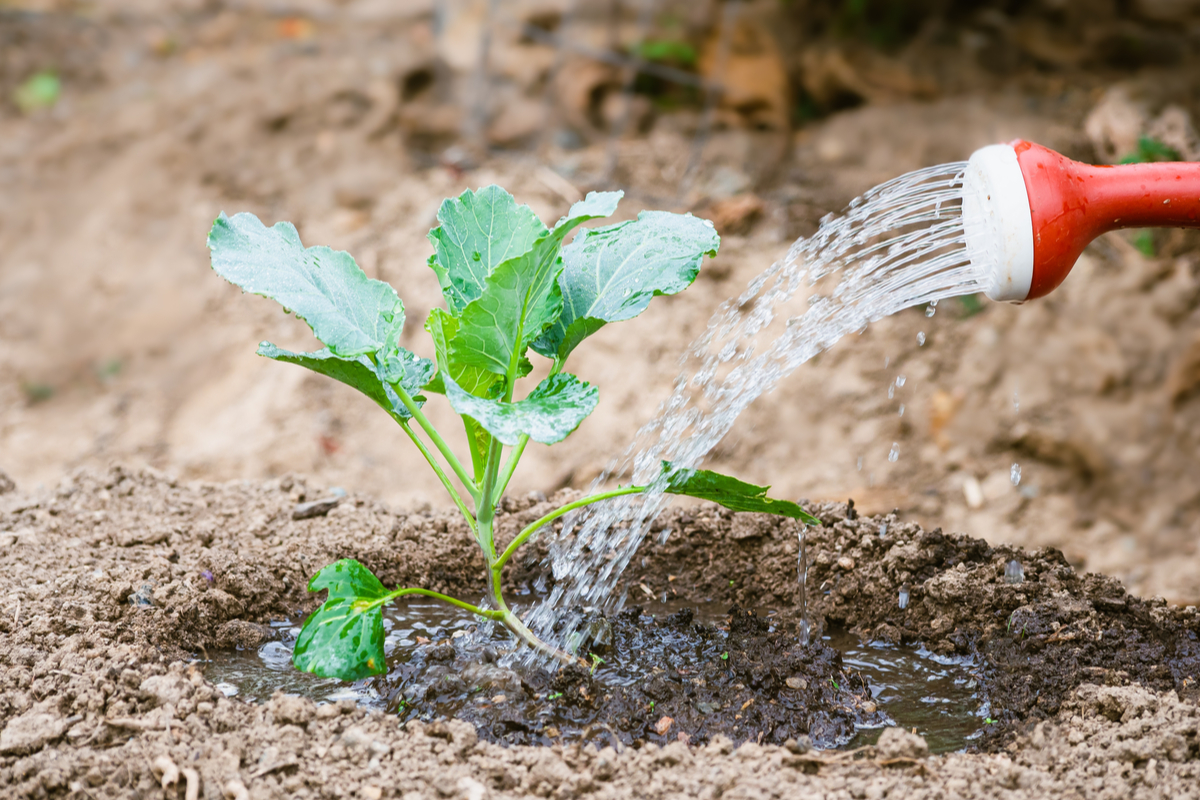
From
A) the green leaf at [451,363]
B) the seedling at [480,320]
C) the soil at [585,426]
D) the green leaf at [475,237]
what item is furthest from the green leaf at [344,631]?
the green leaf at [475,237]

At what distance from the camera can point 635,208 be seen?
434 cm

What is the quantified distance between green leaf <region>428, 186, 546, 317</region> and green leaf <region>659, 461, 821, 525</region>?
17.5 inches

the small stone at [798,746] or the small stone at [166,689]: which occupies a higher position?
the small stone at [166,689]

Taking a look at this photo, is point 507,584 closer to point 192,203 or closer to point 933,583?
point 933,583

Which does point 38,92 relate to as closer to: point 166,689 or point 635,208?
point 635,208

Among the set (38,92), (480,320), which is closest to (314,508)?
(480,320)

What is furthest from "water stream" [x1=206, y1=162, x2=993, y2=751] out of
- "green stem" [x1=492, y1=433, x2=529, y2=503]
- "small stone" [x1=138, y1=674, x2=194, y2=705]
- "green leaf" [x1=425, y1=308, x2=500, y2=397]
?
"green leaf" [x1=425, y1=308, x2=500, y2=397]

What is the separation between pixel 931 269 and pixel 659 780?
3.31 ft

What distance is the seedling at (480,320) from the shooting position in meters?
1.46

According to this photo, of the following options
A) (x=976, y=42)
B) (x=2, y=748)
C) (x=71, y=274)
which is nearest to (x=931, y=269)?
(x=2, y=748)

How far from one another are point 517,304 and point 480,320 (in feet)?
0.20

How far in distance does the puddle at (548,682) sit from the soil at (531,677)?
0.03 metres

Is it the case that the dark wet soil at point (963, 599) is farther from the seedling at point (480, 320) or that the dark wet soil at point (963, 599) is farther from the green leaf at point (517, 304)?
the green leaf at point (517, 304)

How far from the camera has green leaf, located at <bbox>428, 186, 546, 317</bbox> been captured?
1.62m
